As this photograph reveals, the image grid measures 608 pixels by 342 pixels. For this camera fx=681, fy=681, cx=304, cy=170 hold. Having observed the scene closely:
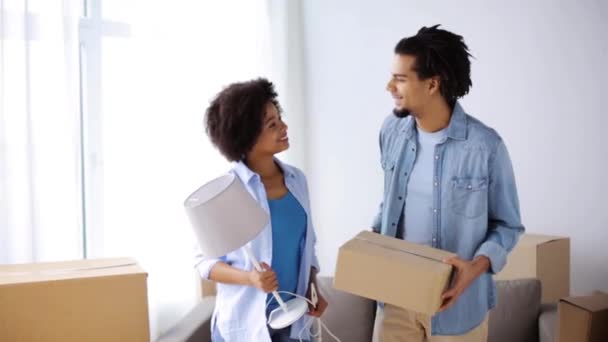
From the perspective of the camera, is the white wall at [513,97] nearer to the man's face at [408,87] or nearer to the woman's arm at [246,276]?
the man's face at [408,87]

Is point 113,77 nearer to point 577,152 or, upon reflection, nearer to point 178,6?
point 178,6

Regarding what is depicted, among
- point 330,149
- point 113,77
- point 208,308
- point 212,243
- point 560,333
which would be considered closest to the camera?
point 560,333

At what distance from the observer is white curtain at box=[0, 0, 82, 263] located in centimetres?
243

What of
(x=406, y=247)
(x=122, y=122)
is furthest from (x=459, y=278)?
(x=122, y=122)

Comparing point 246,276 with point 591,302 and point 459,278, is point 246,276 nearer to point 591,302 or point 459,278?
point 459,278

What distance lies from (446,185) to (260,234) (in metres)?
0.47

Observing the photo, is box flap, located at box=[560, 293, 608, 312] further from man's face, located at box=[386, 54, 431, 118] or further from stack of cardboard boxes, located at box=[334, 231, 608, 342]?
man's face, located at box=[386, 54, 431, 118]

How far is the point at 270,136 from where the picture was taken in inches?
67.1

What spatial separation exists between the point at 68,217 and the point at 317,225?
1.37m

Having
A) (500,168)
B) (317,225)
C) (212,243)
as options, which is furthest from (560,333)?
(317,225)

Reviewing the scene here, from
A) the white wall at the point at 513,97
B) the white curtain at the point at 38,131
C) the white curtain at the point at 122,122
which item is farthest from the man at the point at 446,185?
the white curtain at the point at 38,131

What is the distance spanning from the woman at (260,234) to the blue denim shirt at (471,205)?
33 centimetres

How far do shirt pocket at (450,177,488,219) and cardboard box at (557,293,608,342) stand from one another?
0.44 meters

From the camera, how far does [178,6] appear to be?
9.82 ft
